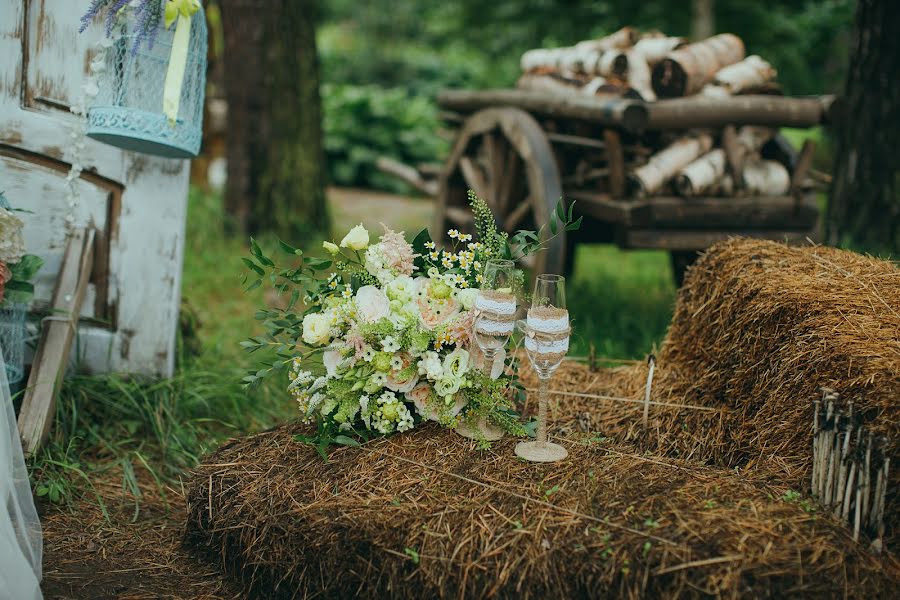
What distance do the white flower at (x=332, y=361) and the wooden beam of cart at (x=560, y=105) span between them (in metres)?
1.89

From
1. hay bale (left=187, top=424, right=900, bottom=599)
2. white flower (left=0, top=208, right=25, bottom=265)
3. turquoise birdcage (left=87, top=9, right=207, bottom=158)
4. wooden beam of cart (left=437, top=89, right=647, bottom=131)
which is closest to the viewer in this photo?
hay bale (left=187, top=424, right=900, bottom=599)

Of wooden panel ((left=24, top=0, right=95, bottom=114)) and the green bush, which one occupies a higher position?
the green bush

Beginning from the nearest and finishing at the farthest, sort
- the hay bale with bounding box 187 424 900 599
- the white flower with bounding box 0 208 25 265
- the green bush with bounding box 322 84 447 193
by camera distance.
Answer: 1. the hay bale with bounding box 187 424 900 599
2. the white flower with bounding box 0 208 25 265
3. the green bush with bounding box 322 84 447 193

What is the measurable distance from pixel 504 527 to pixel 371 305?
755 mm

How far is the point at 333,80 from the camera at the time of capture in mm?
13859

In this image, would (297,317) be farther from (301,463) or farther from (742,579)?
(742,579)

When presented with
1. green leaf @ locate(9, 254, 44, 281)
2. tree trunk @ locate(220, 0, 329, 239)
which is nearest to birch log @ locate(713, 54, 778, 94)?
green leaf @ locate(9, 254, 44, 281)

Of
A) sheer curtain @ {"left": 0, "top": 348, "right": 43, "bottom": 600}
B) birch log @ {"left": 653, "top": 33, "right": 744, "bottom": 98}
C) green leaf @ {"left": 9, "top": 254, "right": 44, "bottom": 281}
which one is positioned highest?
birch log @ {"left": 653, "top": 33, "right": 744, "bottom": 98}

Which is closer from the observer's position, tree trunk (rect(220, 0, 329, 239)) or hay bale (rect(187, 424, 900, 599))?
hay bale (rect(187, 424, 900, 599))

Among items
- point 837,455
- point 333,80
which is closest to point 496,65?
point 333,80

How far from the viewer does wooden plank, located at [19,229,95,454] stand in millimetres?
2920

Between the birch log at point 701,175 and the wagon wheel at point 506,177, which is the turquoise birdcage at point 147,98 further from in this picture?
the birch log at point 701,175

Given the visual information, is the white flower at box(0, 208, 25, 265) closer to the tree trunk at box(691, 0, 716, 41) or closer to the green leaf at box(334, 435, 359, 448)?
the green leaf at box(334, 435, 359, 448)

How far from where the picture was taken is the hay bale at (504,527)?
6.29 feet
